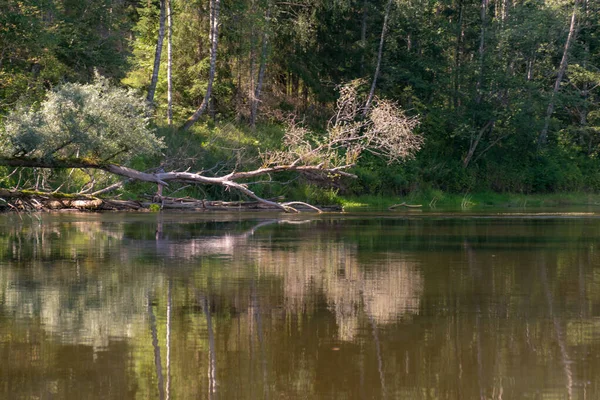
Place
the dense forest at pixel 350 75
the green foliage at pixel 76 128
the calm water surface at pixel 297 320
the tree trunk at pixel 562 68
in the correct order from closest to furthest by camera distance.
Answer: the calm water surface at pixel 297 320, the green foliage at pixel 76 128, the dense forest at pixel 350 75, the tree trunk at pixel 562 68

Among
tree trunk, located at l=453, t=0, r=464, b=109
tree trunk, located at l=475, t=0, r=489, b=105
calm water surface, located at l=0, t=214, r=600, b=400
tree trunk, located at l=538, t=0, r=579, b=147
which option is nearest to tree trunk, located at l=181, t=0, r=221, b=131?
tree trunk, located at l=453, t=0, r=464, b=109

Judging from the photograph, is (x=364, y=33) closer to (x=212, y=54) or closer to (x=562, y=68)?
(x=212, y=54)

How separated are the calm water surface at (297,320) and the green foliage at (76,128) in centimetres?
894

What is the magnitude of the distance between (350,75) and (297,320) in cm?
4262

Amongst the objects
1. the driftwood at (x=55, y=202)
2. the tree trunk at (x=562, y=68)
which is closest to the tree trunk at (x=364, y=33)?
the tree trunk at (x=562, y=68)

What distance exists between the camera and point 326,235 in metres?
23.7

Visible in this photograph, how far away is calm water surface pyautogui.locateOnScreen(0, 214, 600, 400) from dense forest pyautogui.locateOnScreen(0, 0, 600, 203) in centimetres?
2179

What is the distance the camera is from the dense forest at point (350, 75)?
1715 inches

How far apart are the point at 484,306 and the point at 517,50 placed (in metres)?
48.4

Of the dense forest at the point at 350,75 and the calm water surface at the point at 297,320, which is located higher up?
the dense forest at the point at 350,75

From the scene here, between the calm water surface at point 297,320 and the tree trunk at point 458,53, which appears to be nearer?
the calm water surface at point 297,320

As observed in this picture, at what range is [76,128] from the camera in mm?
29312

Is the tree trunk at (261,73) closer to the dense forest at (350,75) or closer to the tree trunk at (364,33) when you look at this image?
the dense forest at (350,75)

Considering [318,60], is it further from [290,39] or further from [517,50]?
[517,50]
